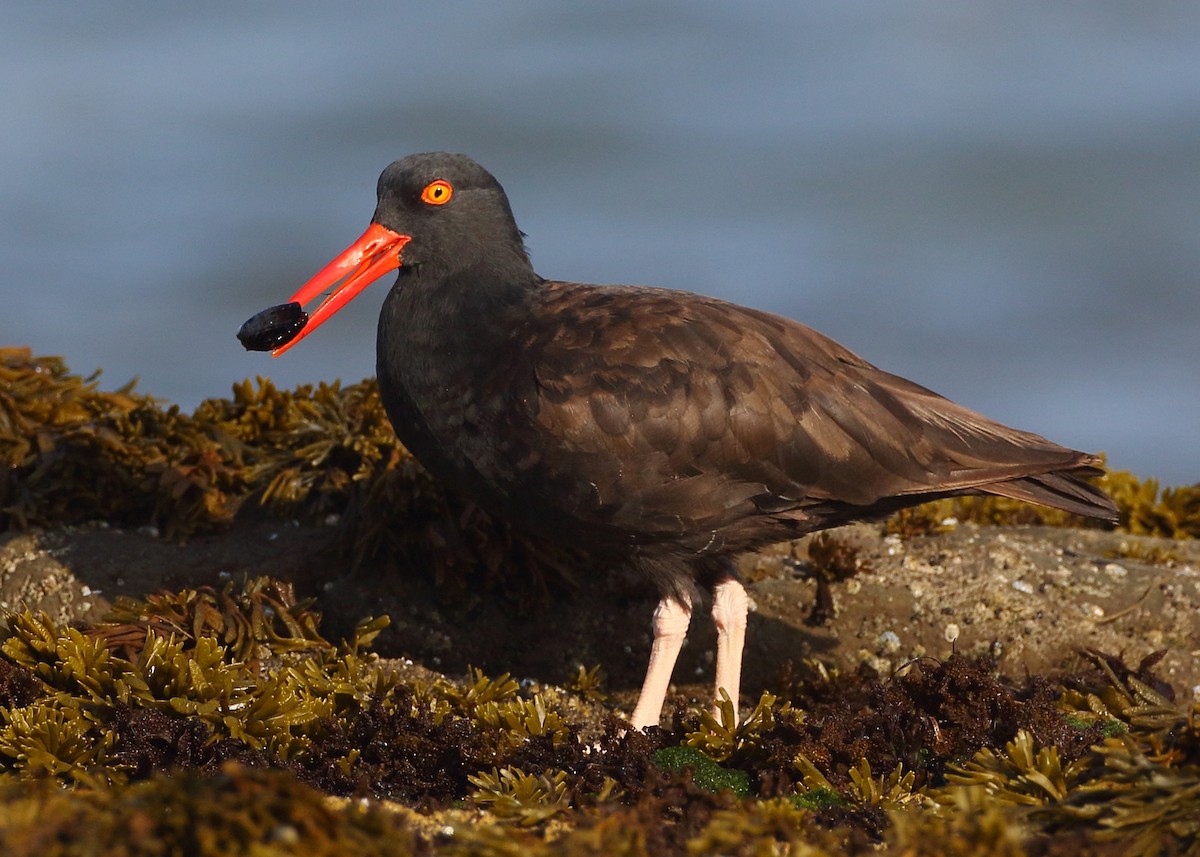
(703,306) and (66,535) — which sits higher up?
(703,306)

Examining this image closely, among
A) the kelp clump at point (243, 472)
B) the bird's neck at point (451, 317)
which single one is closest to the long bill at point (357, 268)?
the bird's neck at point (451, 317)

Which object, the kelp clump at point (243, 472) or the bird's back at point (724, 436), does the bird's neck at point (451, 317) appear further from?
the kelp clump at point (243, 472)

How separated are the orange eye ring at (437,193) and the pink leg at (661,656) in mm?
1961

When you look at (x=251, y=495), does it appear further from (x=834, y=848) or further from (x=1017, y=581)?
(x=834, y=848)

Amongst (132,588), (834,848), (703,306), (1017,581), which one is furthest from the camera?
(1017,581)

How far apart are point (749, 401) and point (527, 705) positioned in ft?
4.76

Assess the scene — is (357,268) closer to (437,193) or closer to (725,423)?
(437,193)

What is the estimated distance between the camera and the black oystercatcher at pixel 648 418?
4.91 meters

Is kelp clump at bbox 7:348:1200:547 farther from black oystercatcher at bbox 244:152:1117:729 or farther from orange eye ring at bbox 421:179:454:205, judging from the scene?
orange eye ring at bbox 421:179:454:205

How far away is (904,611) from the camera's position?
6.13 metres

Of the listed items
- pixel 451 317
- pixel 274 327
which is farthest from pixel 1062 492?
pixel 274 327

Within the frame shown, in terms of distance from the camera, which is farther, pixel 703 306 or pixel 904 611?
pixel 904 611

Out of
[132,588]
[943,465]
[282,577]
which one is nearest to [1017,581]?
[943,465]

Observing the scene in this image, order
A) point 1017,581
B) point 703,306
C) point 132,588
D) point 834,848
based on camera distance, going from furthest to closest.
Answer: point 1017,581
point 132,588
point 703,306
point 834,848
